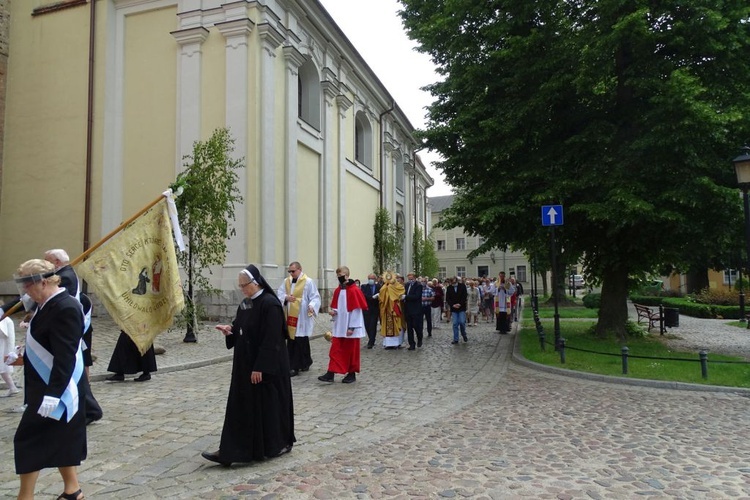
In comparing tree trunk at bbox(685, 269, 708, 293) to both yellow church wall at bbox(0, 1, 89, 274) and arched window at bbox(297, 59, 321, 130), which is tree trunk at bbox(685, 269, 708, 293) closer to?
arched window at bbox(297, 59, 321, 130)

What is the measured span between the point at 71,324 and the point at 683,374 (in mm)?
9238

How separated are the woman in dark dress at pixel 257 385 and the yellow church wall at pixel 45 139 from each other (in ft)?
58.5

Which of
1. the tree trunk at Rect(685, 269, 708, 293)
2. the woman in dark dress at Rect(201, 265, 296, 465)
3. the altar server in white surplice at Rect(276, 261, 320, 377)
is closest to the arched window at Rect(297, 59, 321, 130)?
the altar server in white surplice at Rect(276, 261, 320, 377)

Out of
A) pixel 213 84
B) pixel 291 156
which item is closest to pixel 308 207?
pixel 291 156

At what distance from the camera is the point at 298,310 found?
31.7 ft

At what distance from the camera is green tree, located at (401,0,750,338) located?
36.9 ft

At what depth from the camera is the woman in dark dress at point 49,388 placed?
12.0ft

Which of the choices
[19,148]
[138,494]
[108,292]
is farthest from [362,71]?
[138,494]

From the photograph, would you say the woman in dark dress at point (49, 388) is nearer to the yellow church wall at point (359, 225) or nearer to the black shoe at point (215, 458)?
the black shoe at point (215, 458)

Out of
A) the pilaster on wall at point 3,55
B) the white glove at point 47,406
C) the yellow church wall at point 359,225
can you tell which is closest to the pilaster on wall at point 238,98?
the yellow church wall at point 359,225

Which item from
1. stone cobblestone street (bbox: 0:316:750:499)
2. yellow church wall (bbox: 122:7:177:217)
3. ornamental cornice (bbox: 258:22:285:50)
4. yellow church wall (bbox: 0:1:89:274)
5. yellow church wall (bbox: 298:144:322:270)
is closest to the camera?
stone cobblestone street (bbox: 0:316:750:499)

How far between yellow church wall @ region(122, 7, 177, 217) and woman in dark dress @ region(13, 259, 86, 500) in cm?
1674

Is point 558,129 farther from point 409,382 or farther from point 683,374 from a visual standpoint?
point 409,382

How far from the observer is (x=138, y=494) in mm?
4457
